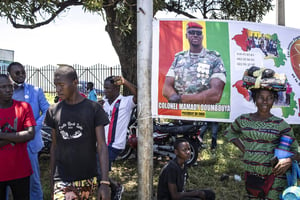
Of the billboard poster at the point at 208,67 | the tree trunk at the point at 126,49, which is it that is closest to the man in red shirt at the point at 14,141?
the billboard poster at the point at 208,67

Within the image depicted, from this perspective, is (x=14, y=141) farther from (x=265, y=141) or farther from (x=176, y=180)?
(x=265, y=141)

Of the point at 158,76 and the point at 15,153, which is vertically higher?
the point at 158,76

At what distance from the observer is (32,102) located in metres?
3.75

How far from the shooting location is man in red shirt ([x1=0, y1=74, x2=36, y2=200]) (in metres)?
2.82

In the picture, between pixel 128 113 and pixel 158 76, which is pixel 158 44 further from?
pixel 128 113

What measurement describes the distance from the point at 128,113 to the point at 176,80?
2.79 feet

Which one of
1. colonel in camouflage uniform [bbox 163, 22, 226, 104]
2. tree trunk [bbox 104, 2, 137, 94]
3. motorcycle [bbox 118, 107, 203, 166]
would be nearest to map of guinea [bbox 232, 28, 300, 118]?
colonel in camouflage uniform [bbox 163, 22, 226, 104]

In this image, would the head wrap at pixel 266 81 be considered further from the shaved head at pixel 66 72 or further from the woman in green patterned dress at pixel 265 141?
the shaved head at pixel 66 72

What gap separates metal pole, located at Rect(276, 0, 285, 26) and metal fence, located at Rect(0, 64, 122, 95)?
11.3 metres

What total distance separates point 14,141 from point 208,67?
2090mm

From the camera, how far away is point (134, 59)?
6047mm

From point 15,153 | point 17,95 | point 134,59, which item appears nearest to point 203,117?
point 15,153

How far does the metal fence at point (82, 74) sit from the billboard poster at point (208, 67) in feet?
39.9

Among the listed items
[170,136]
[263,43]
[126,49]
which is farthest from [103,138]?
[170,136]
